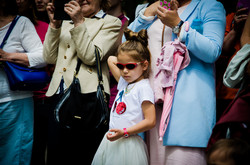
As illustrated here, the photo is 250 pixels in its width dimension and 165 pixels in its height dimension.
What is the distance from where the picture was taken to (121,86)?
95.3 inches

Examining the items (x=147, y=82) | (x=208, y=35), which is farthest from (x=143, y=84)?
(x=208, y=35)

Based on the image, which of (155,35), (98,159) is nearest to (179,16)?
(155,35)

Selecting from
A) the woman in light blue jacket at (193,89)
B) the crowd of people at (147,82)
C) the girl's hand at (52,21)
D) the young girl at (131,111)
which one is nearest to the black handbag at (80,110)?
the crowd of people at (147,82)

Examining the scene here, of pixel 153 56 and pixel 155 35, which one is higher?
pixel 155 35

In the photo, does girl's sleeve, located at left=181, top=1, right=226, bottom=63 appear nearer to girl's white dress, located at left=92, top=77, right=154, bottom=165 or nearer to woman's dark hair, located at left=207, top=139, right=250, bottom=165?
girl's white dress, located at left=92, top=77, right=154, bottom=165

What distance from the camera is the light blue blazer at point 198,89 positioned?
2.00 m

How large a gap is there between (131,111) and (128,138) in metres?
0.21

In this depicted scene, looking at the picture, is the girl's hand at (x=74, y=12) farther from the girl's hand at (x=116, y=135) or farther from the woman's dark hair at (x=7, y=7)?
the girl's hand at (x=116, y=135)

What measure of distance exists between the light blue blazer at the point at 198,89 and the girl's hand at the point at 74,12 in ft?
3.38

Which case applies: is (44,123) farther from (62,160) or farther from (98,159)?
(98,159)

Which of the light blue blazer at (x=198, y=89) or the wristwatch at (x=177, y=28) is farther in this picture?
the wristwatch at (x=177, y=28)

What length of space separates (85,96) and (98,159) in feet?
2.01

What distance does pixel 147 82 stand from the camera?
2.28 metres

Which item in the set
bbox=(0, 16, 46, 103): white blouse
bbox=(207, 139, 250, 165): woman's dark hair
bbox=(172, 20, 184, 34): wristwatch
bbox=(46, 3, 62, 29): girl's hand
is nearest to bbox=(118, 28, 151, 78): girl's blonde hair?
bbox=(172, 20, 184, 34): wristwatch
